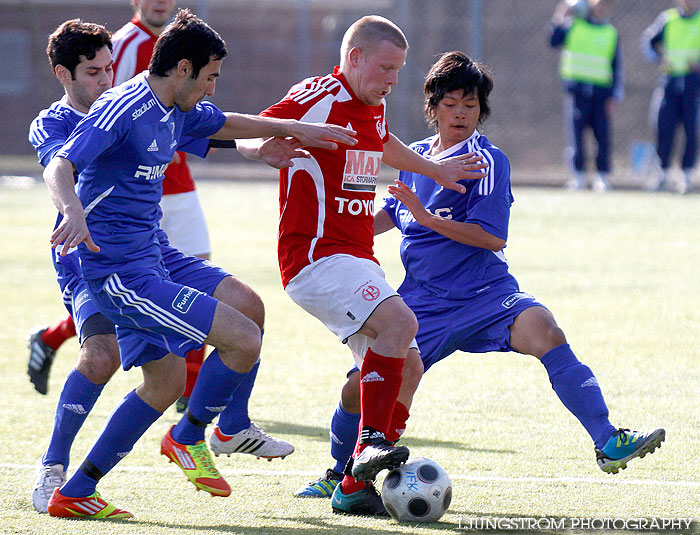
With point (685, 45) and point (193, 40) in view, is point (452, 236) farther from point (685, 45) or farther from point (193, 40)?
point (685, 45)

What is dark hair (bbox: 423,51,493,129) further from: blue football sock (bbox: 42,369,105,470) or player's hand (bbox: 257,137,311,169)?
blue football sock (bbox: 42,369,105,470)

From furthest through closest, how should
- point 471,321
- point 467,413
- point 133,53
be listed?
1. point 133,53
2. point 467,413
3. point 471,321

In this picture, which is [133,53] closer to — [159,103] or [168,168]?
[168,168]

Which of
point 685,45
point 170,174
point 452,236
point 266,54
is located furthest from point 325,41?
point 452,236

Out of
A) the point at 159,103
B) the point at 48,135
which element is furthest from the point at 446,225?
the point at 48,135

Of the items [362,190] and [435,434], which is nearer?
[362,190]

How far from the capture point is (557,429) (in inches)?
201

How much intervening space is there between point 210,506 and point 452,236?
139 cm

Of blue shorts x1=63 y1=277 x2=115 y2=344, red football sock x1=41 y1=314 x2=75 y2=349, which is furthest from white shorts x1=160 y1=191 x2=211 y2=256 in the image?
blue shorts x1=63 y1=277 x2=115 y2=344

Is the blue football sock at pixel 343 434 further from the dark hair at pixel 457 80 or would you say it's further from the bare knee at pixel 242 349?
the dark hair at pixel 457 80

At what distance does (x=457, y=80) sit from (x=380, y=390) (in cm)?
138

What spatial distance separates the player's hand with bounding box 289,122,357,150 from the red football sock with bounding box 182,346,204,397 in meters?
1.70

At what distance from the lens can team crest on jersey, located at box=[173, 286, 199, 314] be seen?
3.87 meters

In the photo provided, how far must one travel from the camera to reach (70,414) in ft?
14.0
